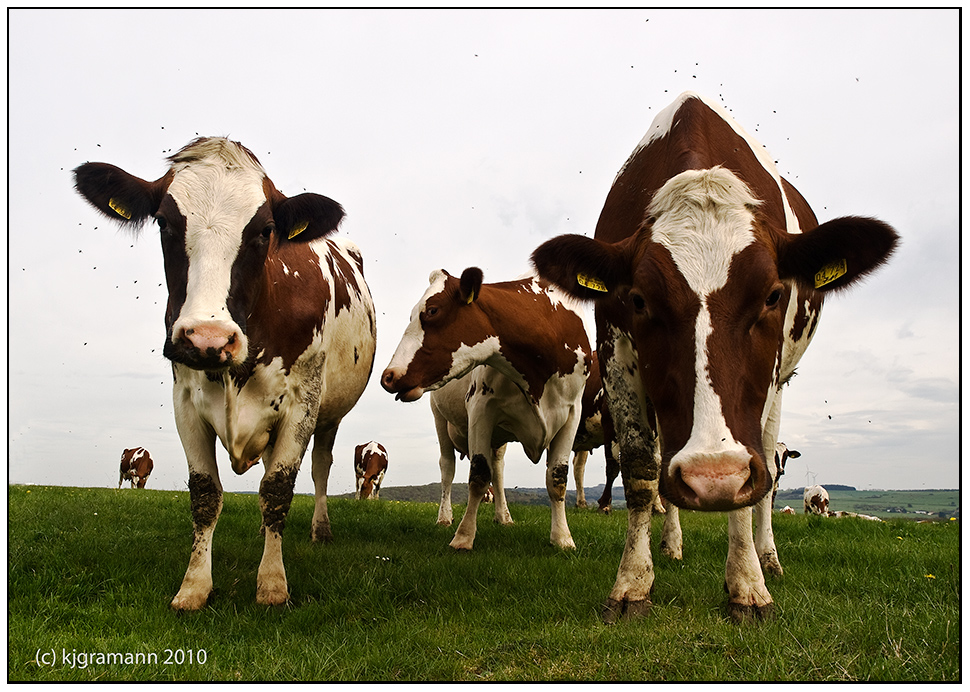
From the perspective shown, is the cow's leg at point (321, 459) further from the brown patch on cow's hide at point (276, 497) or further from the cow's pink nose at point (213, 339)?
the cow's pink nose at point (213, 339)

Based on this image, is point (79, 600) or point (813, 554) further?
point (813, 554)

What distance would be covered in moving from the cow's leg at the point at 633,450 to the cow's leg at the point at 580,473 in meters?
9.24

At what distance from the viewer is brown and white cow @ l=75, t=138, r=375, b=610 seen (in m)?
4.47

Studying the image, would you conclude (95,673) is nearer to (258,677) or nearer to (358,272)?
(258,677)

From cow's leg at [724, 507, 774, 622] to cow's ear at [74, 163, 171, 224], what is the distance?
4407mm

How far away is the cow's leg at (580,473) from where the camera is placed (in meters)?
14.0

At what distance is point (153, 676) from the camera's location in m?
3.47

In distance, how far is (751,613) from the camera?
4078mm

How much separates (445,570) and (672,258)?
3033 millimetres

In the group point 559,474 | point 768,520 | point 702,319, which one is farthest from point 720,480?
point 559,474

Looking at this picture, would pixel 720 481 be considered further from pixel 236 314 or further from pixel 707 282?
pixel 236 314

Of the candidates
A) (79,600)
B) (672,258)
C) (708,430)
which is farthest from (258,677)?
(672,258)

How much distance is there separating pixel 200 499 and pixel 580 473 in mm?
10442

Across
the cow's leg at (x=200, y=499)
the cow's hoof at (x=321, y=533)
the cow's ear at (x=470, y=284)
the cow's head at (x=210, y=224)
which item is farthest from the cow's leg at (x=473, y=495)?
the cow's head at (x=210, y=224)
